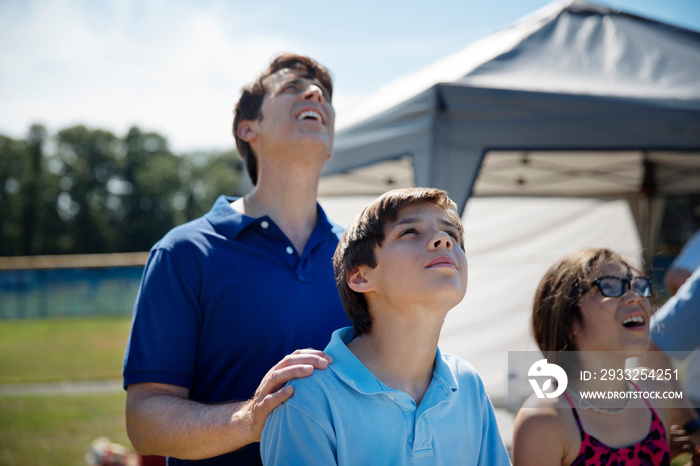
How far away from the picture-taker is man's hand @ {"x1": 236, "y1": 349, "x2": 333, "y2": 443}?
1.24 metres

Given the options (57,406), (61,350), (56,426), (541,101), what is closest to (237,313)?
(541,101)

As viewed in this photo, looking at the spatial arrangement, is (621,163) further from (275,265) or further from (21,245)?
(21,245)

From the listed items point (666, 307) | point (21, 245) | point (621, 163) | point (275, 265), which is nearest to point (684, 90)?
point (666, 307)

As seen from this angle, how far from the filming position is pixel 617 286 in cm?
195

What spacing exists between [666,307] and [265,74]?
1799 mm

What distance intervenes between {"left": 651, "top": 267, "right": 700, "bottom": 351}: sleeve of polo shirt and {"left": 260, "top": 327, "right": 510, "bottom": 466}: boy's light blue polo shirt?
1167 millimetres

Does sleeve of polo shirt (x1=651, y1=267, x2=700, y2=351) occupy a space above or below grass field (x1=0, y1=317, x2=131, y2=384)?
above

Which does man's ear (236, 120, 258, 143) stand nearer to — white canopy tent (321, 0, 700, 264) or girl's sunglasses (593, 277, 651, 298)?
white canopy tent (321, 0, 700, 264)

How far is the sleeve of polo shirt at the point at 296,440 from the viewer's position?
120 centimetres

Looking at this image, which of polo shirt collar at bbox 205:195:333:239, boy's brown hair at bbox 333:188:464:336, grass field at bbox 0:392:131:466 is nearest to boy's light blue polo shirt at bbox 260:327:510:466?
boy's brown hair at bbox 333:188:464:336

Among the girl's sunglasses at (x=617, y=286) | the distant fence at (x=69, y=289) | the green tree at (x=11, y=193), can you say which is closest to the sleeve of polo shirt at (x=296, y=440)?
the girl's sunglasses at (x=617, y=286)

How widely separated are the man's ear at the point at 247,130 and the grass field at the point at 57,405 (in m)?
3.76

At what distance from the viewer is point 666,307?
2203 mm

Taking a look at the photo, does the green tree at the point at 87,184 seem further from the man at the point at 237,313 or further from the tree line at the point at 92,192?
the man at the point at 237,313
